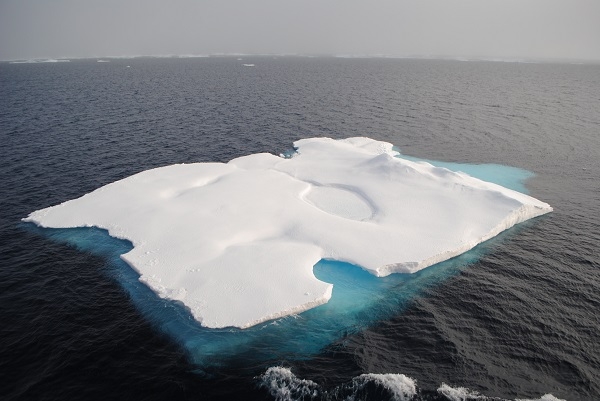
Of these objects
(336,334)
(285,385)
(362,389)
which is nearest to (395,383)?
(362,389)

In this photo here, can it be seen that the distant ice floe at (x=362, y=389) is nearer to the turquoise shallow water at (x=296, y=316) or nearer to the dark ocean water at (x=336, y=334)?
the dark ocean water at (x=336, y=334)

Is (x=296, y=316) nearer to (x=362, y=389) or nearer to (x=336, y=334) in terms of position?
(x=336, y=334)

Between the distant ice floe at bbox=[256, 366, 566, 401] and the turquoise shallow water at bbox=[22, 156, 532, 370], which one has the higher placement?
the distant ice floe at bbox=[256, 366, 566, 401]

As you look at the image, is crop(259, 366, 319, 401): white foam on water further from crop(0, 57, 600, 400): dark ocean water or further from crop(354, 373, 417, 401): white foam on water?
crop(354, 373, 417, 401): white foam on water

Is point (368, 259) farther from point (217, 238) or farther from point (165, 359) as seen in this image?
point (165, 359)

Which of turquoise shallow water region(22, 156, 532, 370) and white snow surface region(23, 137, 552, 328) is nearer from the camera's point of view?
turquoise shallow water region(22, 156, 532, 370)

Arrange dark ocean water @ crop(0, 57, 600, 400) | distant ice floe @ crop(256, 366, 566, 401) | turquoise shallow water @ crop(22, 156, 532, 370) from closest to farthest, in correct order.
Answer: distant ice floe @ crop(256, 366, 566, 401) → dark ocean water @ crop(0, 57, 600, 400) → turquoise shallow water @ crop(22, 156, 532, 370)

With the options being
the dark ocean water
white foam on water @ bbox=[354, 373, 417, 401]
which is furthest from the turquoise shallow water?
white foam on water @ bbox=[354, 373, 417, 401]

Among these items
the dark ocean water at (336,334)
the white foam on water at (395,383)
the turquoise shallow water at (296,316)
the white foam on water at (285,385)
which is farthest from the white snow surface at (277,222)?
the white foam on water at (395,383)
